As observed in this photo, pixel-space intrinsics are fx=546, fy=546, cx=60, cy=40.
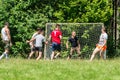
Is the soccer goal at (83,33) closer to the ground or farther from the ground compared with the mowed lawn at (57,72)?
closer to the ground

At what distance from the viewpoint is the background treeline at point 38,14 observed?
32656 millimetres

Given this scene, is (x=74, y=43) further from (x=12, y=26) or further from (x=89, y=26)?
(x=12, y=26)

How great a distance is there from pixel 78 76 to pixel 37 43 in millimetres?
10429

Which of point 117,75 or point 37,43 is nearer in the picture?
point 117,75

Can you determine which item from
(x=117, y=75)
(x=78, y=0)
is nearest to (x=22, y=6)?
(x=78, y=0)

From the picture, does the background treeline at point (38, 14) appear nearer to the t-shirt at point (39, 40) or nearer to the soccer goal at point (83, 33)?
the soccer goal at point (83, 33)

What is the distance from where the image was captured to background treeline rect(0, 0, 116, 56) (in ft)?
107

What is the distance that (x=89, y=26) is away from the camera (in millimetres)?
31812

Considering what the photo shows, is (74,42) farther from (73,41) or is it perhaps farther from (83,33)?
(83,33)

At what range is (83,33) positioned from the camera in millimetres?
31562

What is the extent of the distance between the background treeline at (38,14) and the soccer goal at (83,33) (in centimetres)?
108

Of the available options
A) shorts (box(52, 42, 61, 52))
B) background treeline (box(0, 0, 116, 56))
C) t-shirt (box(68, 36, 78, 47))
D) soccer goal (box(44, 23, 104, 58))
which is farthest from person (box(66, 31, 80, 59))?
background treeline (box(0, 0, 116, 56))

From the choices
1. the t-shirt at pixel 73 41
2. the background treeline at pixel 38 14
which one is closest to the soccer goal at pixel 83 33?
the background treeline at pixel 38 14

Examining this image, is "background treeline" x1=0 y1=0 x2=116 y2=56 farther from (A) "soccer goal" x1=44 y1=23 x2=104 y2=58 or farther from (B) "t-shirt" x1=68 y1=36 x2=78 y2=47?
(B) "t-shirt" x1=68 y1=36 x2=78 y2=47
